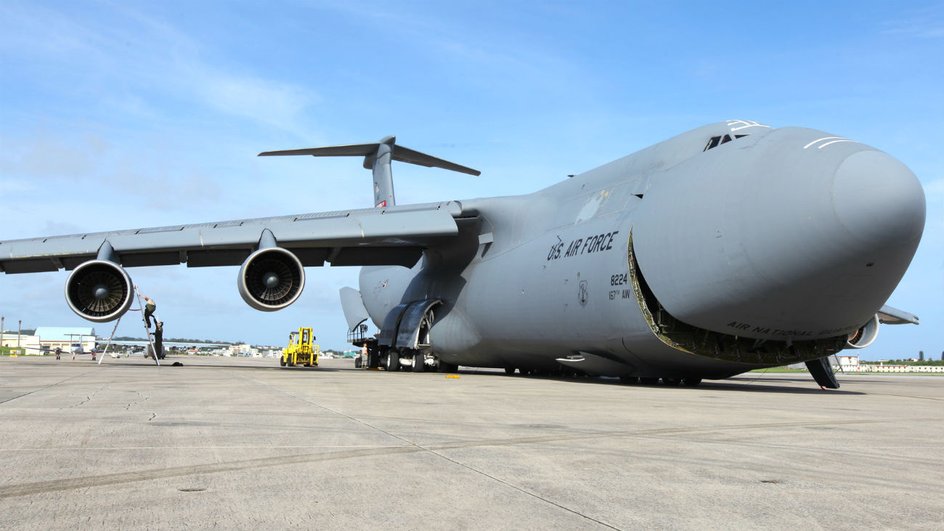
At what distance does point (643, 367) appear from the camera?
14352 mm

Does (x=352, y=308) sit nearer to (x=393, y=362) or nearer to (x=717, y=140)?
(x=393, y=362)

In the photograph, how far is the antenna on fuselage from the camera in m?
26.5

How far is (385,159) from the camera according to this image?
88.5 feet

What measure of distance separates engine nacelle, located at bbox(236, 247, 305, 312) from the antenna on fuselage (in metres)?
8.56

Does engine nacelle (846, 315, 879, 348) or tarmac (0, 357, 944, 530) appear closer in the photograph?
tarmac (0, 357, 944, 530)

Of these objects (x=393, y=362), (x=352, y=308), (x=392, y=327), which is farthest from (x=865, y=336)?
(x=352, y=308)

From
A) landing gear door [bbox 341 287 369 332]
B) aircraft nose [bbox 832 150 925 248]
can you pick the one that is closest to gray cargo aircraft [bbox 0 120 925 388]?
aircraft nose [bbox 832 150 925 248]

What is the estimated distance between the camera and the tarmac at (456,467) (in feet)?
11.5

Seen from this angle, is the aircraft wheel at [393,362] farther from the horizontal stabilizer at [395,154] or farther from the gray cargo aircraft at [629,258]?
the horizontal stabilizer at [395,154]

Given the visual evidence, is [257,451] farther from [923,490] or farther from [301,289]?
[301,289]

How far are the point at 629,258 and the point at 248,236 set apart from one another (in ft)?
29.6

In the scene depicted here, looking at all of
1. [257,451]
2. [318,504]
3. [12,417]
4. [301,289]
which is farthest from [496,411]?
[301,289]

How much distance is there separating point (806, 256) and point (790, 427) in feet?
12.8

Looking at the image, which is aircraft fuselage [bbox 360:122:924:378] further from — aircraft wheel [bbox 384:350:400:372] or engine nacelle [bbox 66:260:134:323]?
engine nacelle [bbox 66:260:134:323]
